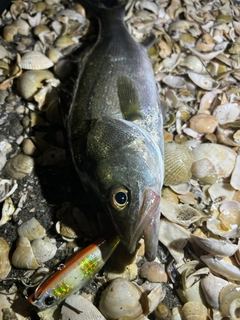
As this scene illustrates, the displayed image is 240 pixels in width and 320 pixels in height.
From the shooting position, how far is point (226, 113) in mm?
2436

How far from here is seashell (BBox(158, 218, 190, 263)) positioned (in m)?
1.99

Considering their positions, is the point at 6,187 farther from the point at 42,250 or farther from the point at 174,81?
the point at 174,81

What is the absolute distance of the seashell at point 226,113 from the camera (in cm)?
243

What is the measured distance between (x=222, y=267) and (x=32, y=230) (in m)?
0.93

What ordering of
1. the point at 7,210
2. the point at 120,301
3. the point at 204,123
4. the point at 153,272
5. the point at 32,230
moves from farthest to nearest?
the point at 204,123 < the point at 7,210 < the point at 32,230 < the point at 153,272 < the point at 120,301

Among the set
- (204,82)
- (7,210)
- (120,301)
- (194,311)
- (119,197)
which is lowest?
(194,311)

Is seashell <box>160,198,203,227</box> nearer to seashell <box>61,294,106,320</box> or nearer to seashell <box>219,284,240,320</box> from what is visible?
seashell <box>219,284,240,320</box>

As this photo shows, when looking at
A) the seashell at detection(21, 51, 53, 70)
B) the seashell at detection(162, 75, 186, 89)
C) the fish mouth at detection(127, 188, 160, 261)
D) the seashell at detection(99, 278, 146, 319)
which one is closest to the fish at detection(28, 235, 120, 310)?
the seashell at detection(99, 278, 146, 319)

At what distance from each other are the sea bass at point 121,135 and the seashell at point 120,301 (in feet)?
0.60

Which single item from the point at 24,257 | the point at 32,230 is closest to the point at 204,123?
the point at 32,230

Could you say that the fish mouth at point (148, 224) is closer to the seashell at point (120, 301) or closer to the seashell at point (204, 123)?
the seashell at point (120, 301)

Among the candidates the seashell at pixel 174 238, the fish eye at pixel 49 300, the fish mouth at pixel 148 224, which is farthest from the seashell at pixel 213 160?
the fish eye at pixel 49 300

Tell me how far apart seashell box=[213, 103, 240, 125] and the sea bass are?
36cm

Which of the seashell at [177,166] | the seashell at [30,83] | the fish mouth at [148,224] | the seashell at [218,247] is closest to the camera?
the fish mouth at [148,224]
